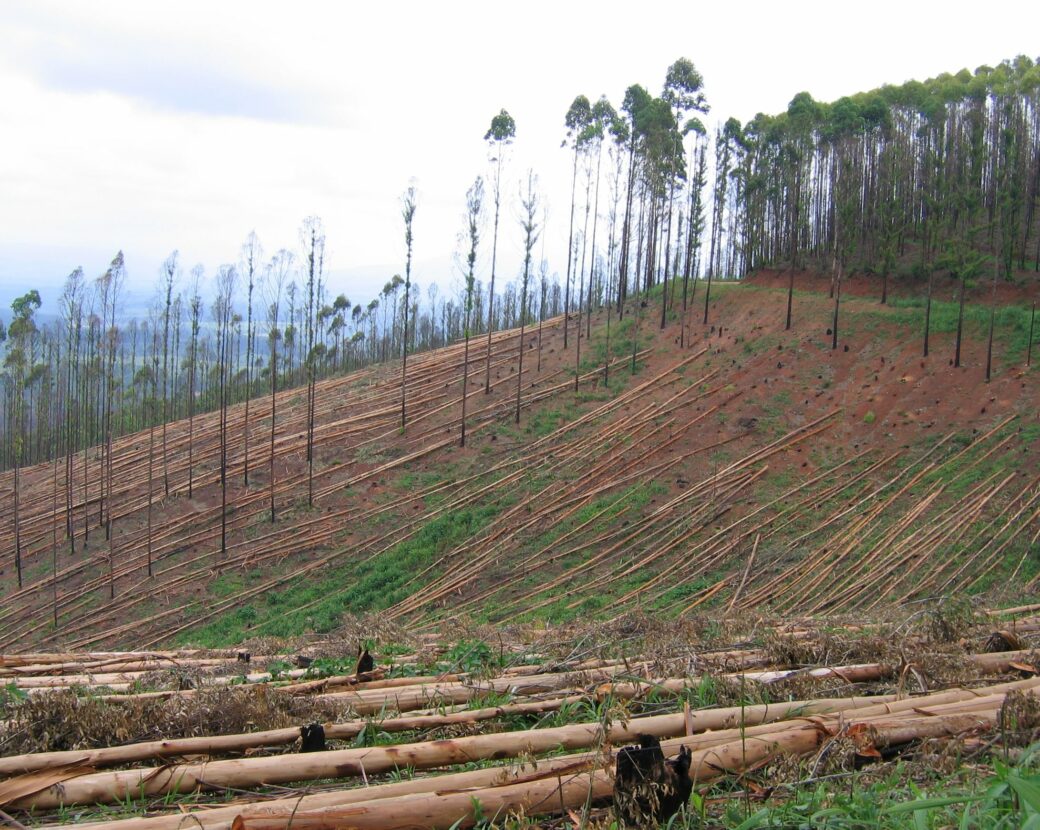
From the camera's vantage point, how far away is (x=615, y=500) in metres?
19.7

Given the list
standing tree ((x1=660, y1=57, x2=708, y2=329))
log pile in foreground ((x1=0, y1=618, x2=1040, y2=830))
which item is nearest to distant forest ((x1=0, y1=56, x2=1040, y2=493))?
standing tree ((x1=660, y1=57, x2=708, y2=329))

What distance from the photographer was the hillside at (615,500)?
52.9ft

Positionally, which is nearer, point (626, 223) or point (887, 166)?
point (626, 223)

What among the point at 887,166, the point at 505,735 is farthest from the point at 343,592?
the point at 887,166

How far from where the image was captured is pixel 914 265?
96.8ft

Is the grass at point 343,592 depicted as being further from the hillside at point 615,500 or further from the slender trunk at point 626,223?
the slender trunk at point 626,223

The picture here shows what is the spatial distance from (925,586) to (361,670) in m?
12.9

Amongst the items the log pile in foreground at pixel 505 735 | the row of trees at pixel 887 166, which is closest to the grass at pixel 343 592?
the log pile in foreground at pixel 505 735

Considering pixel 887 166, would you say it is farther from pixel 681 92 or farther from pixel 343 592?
pixel 343 592

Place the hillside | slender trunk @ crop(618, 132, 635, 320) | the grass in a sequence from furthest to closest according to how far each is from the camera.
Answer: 1. slender trunk @ crop(618, 132, 635, 320)
2. the grass
3. the hillside

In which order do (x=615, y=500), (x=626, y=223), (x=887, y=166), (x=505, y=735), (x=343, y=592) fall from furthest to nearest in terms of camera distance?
(x=887, y=166) → (x=626, y=223) → (x=615, y=500) → (x=343, y=592) → (x=505, y=735)

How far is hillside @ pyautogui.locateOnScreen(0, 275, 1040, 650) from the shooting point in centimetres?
1611

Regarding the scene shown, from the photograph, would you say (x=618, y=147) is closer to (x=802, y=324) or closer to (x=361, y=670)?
(x=802, y=324)

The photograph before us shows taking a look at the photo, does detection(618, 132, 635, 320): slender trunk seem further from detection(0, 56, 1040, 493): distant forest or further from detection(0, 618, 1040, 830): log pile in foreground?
detection(0, 618, 1040, 830): log pile in foreground
